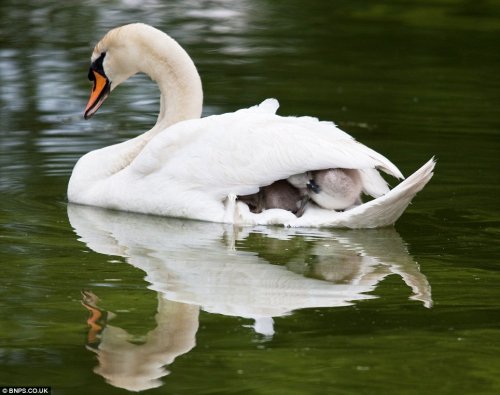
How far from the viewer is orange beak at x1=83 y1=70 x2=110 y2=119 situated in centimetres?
1028

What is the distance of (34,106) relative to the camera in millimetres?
13477

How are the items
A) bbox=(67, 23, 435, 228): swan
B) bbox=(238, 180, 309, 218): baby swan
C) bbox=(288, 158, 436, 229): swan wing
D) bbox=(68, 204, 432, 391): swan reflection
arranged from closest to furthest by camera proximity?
bbox=(68, 204, 432, 391): swan reflection → bbox=(288, 158, 436, 229): swan wing → bbox=(67, 23, 435, 228): swan → bbox=(238, 180, 309, 218): baby swan

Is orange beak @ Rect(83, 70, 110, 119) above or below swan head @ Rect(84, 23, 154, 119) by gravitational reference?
below

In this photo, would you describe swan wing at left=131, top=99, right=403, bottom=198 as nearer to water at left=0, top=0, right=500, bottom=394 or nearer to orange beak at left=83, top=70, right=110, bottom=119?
water at left=0, top=0, right=500, bottom=394

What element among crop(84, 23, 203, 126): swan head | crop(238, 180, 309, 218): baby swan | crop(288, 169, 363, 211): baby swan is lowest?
crop(238, 180, 309, 218): baby swan

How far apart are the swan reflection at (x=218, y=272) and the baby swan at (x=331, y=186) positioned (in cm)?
18

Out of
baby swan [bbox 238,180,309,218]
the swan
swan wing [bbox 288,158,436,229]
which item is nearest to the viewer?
swan wing [bbox 288,158,436,229]

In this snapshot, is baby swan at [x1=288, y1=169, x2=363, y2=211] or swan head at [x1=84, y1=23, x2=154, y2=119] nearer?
baby swan at [x1=288, y1=169, x2=363, y2=211]

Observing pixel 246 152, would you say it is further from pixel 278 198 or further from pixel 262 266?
pixel 262 266

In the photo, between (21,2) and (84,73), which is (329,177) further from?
(21,2)

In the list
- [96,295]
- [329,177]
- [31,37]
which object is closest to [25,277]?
[96,295]

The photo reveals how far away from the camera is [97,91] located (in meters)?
10.4

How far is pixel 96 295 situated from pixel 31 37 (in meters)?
10.7

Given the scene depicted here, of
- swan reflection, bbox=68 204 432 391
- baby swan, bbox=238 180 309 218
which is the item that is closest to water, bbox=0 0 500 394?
swan reflection, bbox=68 204 432 391
